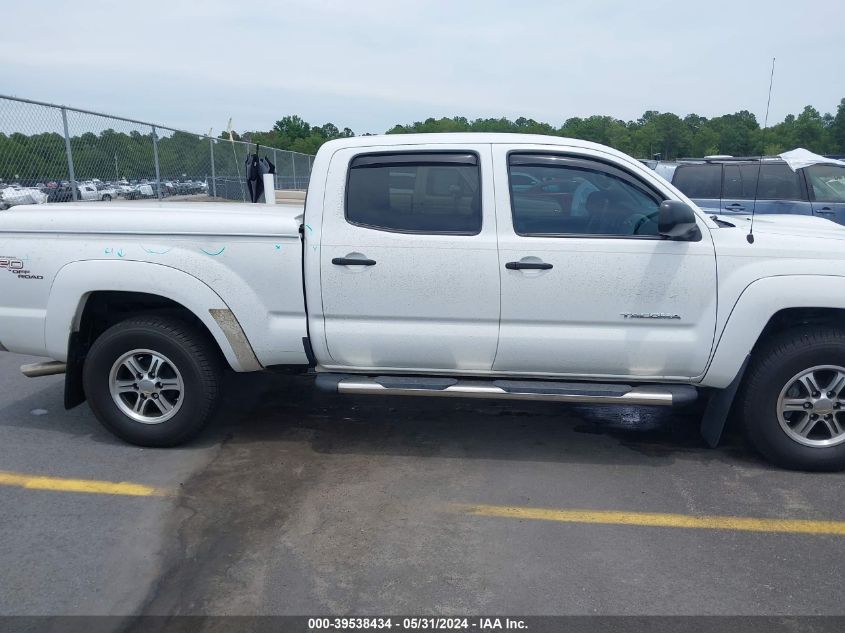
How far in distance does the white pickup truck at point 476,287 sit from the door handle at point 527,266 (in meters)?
0.01

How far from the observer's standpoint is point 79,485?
415 centimetres

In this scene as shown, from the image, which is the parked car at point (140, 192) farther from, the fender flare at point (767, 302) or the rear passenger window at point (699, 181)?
the fender flare at point (767, 302)

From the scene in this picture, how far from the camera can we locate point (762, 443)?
4.31 metres

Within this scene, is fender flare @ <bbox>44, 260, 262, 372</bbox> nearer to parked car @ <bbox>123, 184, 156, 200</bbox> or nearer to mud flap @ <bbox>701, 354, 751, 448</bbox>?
mud flap @ <bbox>701, 354, 751, 448</bbox>

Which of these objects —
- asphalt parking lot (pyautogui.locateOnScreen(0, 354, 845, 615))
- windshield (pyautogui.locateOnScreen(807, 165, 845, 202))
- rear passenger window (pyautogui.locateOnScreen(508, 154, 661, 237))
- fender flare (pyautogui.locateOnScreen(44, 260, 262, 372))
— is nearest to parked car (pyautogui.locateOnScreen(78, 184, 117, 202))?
asphalt parking lot (pyautogui.locateOnScreen(0, 354, 845, 615))

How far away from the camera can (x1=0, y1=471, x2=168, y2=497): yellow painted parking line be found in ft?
13.3

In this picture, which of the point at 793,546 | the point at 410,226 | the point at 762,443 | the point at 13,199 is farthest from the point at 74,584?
the point at 13,199

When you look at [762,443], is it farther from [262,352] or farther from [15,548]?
[15,548]

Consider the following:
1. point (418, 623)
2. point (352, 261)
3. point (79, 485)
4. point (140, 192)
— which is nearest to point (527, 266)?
point (352, 261)

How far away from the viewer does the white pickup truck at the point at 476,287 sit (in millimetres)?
4141

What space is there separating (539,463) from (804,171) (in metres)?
7.43

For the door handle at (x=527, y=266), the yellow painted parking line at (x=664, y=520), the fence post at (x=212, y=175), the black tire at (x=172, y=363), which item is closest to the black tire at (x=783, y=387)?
the yellow painted parking line at (x=664, y=520)

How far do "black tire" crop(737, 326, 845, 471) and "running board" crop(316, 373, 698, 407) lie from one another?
37 cm

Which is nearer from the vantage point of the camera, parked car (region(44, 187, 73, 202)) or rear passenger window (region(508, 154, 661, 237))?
rear passenger window (region(508, 154, 661, 237))
